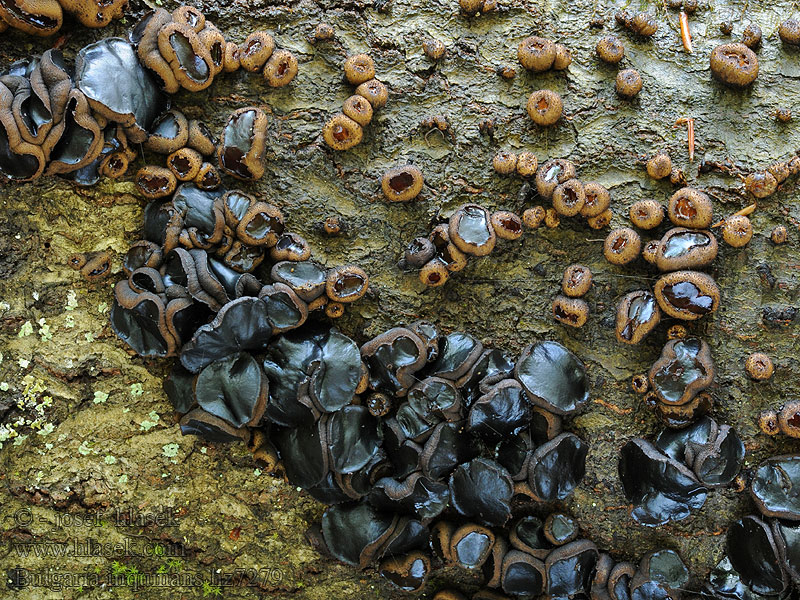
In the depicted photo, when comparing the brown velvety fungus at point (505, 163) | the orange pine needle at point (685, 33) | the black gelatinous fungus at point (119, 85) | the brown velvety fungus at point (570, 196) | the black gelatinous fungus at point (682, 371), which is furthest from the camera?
the orange pine needle at point (685, 33)

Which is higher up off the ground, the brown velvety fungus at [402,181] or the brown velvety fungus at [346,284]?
the brown velvety fungus at [402,181]

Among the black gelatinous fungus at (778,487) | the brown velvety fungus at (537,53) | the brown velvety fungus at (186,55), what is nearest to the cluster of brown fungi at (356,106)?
the brown velvety fungus at (186,55)

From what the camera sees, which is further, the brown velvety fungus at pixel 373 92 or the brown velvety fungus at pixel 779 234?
the brown velvety fungus at pixel 373 92

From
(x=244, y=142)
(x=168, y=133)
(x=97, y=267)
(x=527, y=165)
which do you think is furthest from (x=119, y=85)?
(x=527, y=165)

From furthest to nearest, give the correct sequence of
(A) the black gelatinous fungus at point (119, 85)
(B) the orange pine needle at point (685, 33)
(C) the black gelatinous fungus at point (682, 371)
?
1. (B) the orange pine needle at point (685, 33)
2. (C) the black gelatinous fungus at point (682, 371)
3. (A) the black gelatinous fungus at point (119, 85)

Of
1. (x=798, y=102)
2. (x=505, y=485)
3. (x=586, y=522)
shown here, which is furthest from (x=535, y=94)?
(x=586, y=522)

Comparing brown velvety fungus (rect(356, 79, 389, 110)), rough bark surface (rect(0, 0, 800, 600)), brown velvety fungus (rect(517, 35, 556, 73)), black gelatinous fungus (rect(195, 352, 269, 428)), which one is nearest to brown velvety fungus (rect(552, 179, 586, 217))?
rough bark surface (rect(0, 0, 800, 600))

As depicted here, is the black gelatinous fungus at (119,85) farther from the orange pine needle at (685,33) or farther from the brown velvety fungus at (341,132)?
the orange pine needle at (685,33)

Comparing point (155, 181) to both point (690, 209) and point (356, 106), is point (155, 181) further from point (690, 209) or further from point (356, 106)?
point (690, 209)
